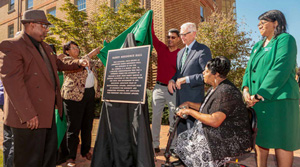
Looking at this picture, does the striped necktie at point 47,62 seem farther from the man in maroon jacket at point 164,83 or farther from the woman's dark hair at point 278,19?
the woman's dark hair at point 278,19

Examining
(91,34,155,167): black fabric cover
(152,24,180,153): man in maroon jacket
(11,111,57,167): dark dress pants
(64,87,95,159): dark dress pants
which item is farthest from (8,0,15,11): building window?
(11,111,57,167): dark dress pants

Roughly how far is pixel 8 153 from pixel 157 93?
9.72ft

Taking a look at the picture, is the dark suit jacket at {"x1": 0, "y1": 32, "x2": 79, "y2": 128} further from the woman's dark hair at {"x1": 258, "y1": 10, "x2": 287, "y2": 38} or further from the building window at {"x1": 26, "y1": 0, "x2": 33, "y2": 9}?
the building window at {"x1": 26, "y1": 0, "x2": 33, "y2": 9}

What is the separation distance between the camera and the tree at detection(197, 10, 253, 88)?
37.1 ft

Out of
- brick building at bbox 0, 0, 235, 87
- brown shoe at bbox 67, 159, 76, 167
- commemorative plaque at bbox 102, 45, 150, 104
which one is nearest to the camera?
commemorative plaque at bbox 102, 45, 150, 104

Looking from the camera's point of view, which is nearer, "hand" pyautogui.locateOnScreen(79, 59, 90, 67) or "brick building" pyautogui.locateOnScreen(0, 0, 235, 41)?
"hand" pyautogui.locateOnScreen(79, 59, 90, 67)

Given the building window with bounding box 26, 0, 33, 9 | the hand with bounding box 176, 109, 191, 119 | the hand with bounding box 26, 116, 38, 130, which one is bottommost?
the hand with bounding box 26, 116, 38, 130

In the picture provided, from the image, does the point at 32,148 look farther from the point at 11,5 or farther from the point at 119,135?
the point at 11,5

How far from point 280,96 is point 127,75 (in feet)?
7.00

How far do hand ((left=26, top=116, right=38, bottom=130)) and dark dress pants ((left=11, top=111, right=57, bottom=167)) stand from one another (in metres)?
0.13

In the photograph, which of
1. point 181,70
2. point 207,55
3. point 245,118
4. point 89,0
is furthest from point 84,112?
point 89,0

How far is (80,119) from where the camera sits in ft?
13.9

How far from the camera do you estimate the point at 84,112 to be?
4.43 metres

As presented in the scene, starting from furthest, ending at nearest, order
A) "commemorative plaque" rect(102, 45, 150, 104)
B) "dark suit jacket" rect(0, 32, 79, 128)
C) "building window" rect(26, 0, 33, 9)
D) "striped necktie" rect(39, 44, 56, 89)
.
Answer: "building window" rect(26, 0, 33, 9)
"commemorative plaque" rect(102, 45, 150, 104)
"striped necktie" rect(39, 44, 56, 89)
"dark suit jacket" rect(0, 32, 79, 128)
